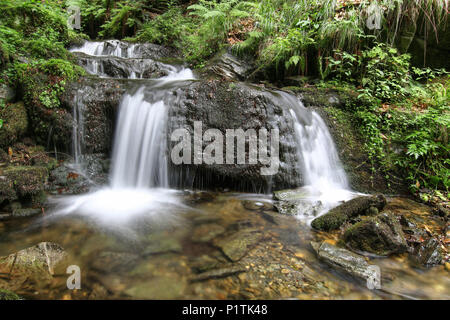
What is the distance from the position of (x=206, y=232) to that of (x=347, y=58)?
5.27m

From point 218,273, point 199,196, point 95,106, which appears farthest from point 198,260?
point 95,106

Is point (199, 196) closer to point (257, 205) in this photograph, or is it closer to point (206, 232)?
point (257, 205)

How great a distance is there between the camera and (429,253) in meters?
2.60

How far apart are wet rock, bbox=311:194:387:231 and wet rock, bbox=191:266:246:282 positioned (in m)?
1.44

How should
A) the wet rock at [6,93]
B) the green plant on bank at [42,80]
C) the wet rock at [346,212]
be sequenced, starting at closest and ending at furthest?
1. the wet rock at [346,212]
2. the wet rock at [6,93]
3. the green plant on bank at [42,80]

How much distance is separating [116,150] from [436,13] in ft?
25.1

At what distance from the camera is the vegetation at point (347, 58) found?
4332mm

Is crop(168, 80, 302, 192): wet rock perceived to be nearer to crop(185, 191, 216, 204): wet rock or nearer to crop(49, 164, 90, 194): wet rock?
crop(185, 191, 216, 204): wet rock

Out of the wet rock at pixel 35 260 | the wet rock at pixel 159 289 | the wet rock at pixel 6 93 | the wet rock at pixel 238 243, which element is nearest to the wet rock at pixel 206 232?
the wet rock at pixel 238 243

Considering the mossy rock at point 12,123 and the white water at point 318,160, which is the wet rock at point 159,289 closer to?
the white water at point 318,160

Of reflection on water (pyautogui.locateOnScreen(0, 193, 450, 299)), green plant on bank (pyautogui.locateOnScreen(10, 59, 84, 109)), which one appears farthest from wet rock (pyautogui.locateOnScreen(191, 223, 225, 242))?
green plant on bank (pyautogui.locateOnScreen(10, 59, 84, 109))

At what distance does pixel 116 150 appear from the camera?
15.3ft

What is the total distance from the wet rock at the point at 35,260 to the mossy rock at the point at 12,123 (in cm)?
273
